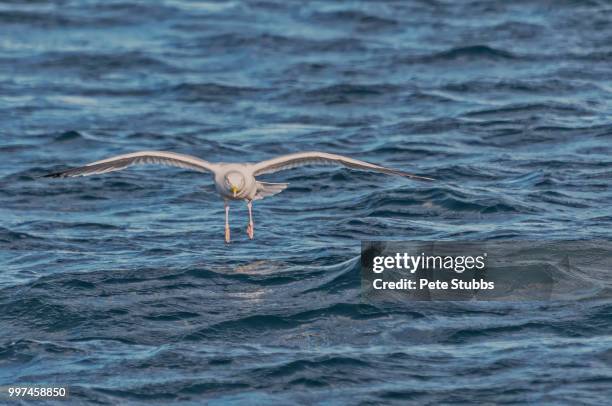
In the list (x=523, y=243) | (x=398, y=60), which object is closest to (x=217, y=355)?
(x=523, y=243)

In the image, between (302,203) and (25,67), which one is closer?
(302,203)

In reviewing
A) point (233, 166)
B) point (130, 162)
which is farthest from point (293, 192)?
point (130, 162)

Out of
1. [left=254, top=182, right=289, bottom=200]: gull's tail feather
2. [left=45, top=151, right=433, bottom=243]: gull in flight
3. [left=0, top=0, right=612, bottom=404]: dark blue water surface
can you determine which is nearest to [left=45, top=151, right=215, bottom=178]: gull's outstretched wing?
[left=45, top=151, right=433, bottom=243]: gull in flight

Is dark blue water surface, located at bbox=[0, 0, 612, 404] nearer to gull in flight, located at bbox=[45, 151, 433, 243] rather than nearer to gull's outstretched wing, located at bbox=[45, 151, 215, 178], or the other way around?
gull in flight, located at bbox=[45, 151, 433, 243]

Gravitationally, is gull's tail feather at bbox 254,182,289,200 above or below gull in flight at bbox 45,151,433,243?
below

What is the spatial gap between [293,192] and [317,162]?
19.1ft

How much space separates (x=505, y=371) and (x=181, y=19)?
2480cm

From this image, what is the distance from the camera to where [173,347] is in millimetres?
16484

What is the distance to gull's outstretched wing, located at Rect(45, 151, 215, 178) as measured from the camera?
17.6 m

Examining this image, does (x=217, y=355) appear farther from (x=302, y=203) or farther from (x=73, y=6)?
(x=73, y=6)

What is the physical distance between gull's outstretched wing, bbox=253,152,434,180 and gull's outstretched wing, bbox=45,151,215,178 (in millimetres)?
778

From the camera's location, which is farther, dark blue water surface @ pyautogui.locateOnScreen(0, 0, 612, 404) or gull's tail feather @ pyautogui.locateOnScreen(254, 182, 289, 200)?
gull's tail feather @ pyautogui.locateOnScreen(254, 182, 289, 200)

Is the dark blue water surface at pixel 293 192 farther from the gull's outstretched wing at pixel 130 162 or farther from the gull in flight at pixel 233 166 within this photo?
the gull's outstretched wing at pixel 130 162

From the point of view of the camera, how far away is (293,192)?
23.9m
